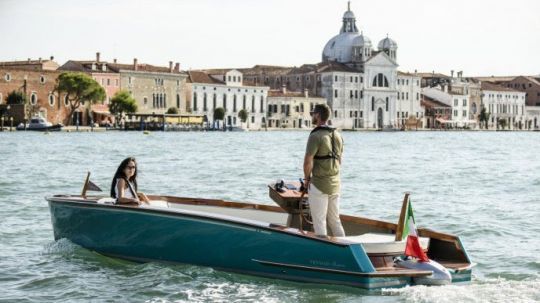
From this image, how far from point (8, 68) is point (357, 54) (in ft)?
139

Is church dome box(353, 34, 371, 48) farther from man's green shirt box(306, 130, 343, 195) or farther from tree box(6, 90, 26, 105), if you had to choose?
man's green shirt box(306, 130, 343, 195)

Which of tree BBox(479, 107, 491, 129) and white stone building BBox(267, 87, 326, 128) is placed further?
tree BBox(479, 107, 491, 129)

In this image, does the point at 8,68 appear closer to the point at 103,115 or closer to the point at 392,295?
the point at 103,115

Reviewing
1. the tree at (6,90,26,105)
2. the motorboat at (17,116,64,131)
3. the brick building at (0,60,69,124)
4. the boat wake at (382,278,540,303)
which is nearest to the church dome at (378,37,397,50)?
the brick building at (0,60,69,124)

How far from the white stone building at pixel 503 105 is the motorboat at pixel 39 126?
65.7 metres

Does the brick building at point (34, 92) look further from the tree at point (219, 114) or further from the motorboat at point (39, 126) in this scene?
the tree at point (219, 114)

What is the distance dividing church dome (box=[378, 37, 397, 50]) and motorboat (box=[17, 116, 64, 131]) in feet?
164

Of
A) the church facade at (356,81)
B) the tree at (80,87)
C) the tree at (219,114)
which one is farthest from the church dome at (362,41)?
the tree at (80,87)

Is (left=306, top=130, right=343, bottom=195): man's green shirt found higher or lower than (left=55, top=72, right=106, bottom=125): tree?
lower

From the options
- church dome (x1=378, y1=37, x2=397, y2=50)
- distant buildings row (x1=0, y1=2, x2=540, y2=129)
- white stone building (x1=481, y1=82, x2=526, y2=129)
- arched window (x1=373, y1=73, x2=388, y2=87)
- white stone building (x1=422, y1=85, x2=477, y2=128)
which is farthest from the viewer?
white stone building (x1=481, y1=82, x2=526, y2=129)

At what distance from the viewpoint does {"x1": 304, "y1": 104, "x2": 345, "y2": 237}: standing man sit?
8.54 meters

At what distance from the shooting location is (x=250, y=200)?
19250 millimetres

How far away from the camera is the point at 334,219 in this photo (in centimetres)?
897

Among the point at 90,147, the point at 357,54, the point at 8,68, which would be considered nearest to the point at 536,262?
the point at 90,147
